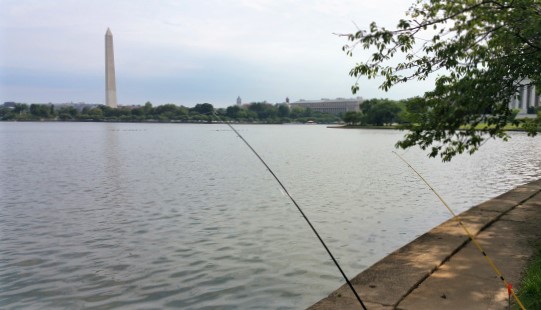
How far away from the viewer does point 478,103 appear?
7.07 m

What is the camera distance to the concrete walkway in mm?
5621

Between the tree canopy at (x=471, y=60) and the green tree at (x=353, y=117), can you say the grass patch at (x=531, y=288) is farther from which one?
the green tree at (x=353, y=117)

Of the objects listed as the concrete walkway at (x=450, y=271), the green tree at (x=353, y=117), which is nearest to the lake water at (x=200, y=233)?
Result: the concrete walkway at (x=450, y=271)

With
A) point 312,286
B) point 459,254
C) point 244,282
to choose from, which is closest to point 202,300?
point 244,282

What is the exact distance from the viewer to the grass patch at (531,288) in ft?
16.8

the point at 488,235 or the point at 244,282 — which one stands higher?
the point at 488,235

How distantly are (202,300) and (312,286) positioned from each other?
195 centimetres

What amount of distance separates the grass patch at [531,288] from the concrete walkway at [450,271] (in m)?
0.18

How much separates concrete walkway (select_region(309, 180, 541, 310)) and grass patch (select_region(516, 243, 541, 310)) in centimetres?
18

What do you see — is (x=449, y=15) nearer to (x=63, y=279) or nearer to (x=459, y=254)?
(x=459, y=254)

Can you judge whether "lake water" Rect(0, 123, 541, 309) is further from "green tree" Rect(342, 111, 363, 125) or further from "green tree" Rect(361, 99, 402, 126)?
"green tree" Rect(342, 111, 363, 125)

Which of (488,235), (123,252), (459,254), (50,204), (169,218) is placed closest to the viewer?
(459,254)

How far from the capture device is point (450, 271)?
6.69 metres

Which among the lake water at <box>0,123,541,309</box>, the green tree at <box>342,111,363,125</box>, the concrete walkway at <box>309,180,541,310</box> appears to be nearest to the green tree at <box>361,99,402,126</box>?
the green tree at <box>342,111,363,125</box>
